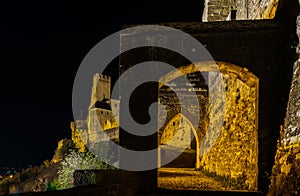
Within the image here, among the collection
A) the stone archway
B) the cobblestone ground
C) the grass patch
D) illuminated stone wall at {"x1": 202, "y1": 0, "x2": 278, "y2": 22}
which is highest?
illuminated stone wall at {"x1": 202, "y1": 0, "x2": 278, "y2": 22}

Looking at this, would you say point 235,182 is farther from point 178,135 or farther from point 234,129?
point 178,135

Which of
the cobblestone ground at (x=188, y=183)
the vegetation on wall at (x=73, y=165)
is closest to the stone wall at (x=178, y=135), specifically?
the cobblestone ground at (x=188, y=183)

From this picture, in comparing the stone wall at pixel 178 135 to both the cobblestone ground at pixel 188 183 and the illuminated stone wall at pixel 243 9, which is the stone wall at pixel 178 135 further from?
the cobblestone ground at pixel 188 183

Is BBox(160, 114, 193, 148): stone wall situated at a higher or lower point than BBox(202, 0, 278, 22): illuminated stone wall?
lower

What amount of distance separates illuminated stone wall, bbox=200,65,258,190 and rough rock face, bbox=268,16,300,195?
0.64m

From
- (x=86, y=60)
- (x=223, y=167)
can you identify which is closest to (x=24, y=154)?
(x=86, y=60)

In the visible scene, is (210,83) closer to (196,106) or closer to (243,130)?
(196,106)

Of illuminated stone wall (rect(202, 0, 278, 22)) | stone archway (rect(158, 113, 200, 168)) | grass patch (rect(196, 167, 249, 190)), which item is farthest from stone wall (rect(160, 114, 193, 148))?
grass patch (rect(196, 167, 249, 190))

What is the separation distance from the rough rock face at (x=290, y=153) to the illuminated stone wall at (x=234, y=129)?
0.64 meters

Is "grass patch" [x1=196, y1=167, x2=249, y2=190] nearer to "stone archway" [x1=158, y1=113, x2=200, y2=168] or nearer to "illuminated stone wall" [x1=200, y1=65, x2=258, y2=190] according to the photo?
"illuminated stone wall" [x1=200, y1=65, x2=258, y2=190]

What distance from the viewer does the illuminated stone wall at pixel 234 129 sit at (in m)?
8.14

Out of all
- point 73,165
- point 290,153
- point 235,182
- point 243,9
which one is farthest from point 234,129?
point 73,165

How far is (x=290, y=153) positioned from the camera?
21.0 ft

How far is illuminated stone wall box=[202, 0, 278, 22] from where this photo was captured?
8.71 meters
